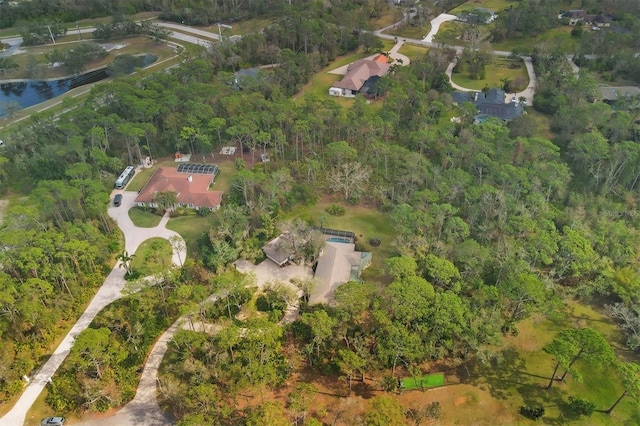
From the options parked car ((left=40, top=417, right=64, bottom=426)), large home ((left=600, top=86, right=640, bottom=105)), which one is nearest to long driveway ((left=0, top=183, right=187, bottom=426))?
parked car ((left=40, top=417, right=64, bottom=426))

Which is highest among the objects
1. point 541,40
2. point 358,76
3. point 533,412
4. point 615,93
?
Result: point 541,40

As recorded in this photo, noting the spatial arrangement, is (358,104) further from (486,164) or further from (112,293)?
(112,293)

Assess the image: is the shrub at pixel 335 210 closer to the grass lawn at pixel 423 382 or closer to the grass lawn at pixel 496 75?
the grass lawn at pixel 423 382

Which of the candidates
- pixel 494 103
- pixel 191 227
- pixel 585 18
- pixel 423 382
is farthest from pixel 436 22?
pixel 423 382

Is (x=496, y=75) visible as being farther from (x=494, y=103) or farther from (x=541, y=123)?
(x=541, y=123)

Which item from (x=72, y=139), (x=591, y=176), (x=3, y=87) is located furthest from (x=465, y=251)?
(x=3, y=87)

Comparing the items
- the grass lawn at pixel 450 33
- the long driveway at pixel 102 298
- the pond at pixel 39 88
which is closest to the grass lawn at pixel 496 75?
the grass lawn at pixel 450 33
